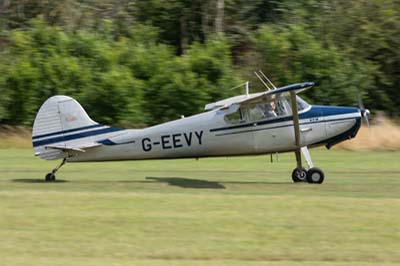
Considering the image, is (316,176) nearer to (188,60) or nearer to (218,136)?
(218,136)

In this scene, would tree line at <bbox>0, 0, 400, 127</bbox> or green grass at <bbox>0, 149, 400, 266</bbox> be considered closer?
green grass at <bbox>0, 149, 400, 266</bbox>

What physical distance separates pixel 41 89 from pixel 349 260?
26.0 metres

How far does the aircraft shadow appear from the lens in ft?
58.1

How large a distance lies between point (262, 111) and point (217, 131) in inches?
42.3

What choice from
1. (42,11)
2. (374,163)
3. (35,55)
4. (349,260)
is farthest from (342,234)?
(42,11)

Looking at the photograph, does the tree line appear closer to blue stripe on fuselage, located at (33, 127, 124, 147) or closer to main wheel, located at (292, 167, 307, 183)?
blue stripe on fuselage, located at (33, 127, 124, 147)

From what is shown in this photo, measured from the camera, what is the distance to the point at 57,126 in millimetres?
17938

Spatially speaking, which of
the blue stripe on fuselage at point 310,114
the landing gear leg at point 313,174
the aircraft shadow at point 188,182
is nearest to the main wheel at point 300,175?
the landing gear leg at point 313,174

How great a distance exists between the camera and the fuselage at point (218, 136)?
18.2 m

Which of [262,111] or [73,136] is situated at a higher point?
[262,111]

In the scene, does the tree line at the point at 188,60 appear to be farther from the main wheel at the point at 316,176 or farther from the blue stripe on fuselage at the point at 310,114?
the main wheel at the point at 316,176

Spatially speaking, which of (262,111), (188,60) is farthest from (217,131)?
(188,60)

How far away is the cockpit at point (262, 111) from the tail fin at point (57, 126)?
306cm

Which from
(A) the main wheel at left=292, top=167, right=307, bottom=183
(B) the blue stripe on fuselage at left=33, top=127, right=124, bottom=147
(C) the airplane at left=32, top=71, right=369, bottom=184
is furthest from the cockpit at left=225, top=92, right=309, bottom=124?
(B) the blue stripe on fuselage at left=33, top=127, right=124, bottom=147
